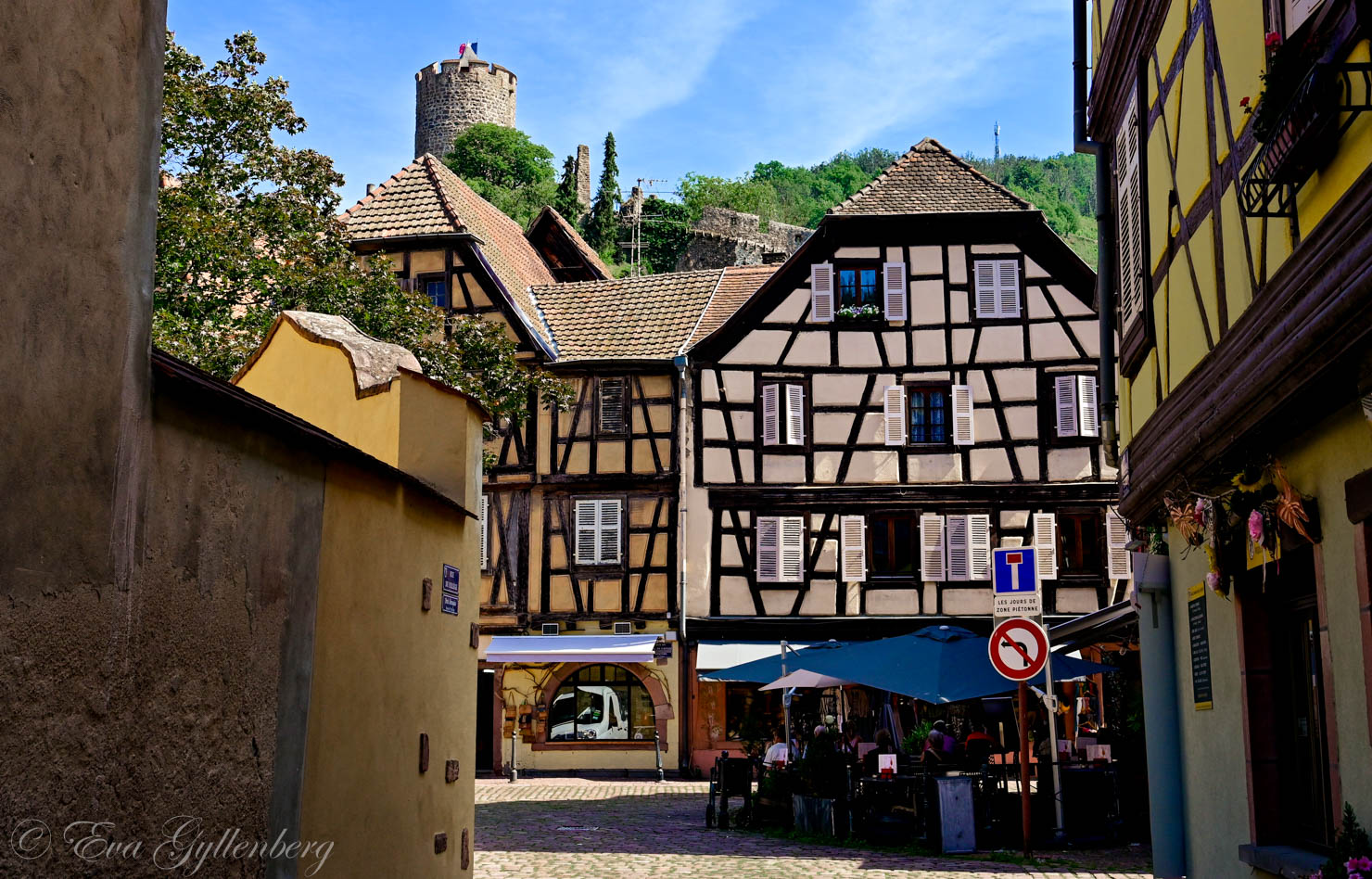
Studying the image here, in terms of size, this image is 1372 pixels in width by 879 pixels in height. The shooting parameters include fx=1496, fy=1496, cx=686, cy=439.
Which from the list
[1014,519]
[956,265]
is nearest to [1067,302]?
[956,265]

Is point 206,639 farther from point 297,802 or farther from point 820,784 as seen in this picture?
point 820,784

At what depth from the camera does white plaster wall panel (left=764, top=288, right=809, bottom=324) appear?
89.7 ft

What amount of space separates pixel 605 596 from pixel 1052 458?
834cm

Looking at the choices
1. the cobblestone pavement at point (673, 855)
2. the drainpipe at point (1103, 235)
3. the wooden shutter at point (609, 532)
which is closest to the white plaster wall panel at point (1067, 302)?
the wooden shutter at point (609, 532)

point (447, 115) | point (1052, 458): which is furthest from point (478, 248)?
point (447, 115)

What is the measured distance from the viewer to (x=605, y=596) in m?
27.0

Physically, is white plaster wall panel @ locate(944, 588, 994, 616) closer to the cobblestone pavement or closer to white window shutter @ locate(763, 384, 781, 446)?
white window shutter @ locate(763, 384, 781, 446)

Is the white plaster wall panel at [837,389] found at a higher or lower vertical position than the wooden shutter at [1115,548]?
higher

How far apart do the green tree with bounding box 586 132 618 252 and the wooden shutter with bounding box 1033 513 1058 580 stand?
38179 millimetres

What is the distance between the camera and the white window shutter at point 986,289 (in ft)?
88.7

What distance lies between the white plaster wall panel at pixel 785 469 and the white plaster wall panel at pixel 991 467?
9.81ft

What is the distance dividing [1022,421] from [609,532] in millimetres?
7665

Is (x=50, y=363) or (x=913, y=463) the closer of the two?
(x=50, y=363)

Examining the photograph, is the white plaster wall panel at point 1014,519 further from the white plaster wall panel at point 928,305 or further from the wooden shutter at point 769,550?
the wooden shutter at point 769,550
